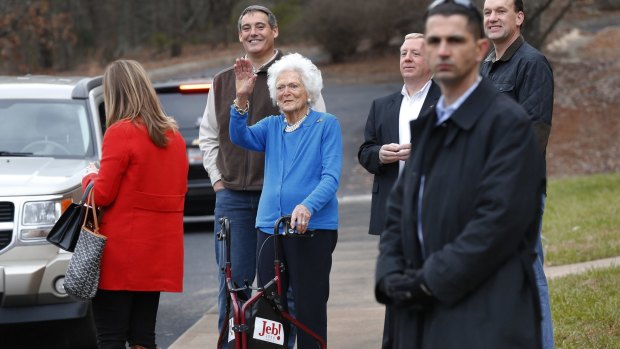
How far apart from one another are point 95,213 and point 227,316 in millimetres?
935

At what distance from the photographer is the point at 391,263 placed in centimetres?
415

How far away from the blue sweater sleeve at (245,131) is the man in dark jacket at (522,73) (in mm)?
1325

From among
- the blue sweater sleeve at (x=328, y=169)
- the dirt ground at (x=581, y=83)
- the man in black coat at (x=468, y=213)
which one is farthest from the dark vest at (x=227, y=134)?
the dirt ground at (x=581, y=83)

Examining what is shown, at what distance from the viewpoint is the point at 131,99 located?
655cm

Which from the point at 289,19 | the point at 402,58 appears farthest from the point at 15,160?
the point at 289,19

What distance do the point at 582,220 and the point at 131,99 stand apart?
827 centimetres

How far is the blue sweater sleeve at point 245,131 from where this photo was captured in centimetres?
662

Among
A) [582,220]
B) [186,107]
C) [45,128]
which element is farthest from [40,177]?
[582,220]

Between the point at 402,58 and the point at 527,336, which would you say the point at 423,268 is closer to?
the point at 527,336

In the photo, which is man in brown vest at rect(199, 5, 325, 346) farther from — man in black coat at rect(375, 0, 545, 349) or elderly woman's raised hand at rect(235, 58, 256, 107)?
man in black coat at rect(375, 0, 545, 349)

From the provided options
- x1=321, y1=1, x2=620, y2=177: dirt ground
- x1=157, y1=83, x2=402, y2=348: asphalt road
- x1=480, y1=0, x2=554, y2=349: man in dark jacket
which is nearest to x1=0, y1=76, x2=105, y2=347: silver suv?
x1=157, y1=83, x2=402, y2=348: asphalt road

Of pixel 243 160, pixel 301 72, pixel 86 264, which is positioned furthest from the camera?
pixel 243 160

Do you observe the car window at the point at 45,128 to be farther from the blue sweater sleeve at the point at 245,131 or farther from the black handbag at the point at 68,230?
the blue sweater sleeve at the point at 245,131

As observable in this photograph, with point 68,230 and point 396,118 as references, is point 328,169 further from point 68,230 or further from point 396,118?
point 68,230
